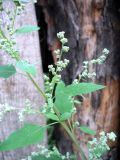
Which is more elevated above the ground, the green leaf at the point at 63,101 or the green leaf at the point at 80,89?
the green leaf at the point at 80,89

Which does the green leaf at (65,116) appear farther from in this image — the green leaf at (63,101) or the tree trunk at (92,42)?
the tree trunk at (92,42)

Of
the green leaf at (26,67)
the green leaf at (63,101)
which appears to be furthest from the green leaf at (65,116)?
the green leaf at (26,67)

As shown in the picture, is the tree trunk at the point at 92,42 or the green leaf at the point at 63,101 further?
the tree trunk at the point at 92,42

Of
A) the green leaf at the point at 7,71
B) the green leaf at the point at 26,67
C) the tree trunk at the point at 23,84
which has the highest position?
the green leaf at the point at 26,67

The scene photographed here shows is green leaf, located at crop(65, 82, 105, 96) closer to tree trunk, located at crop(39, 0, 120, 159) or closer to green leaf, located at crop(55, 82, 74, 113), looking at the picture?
green leaf, located at crop(55, 82, 74, 113)

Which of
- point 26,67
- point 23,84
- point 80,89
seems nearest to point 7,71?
point 26,67

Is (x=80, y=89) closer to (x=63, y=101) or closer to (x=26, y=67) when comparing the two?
(x=63, y=101)

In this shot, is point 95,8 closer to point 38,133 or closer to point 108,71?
point 108,71
